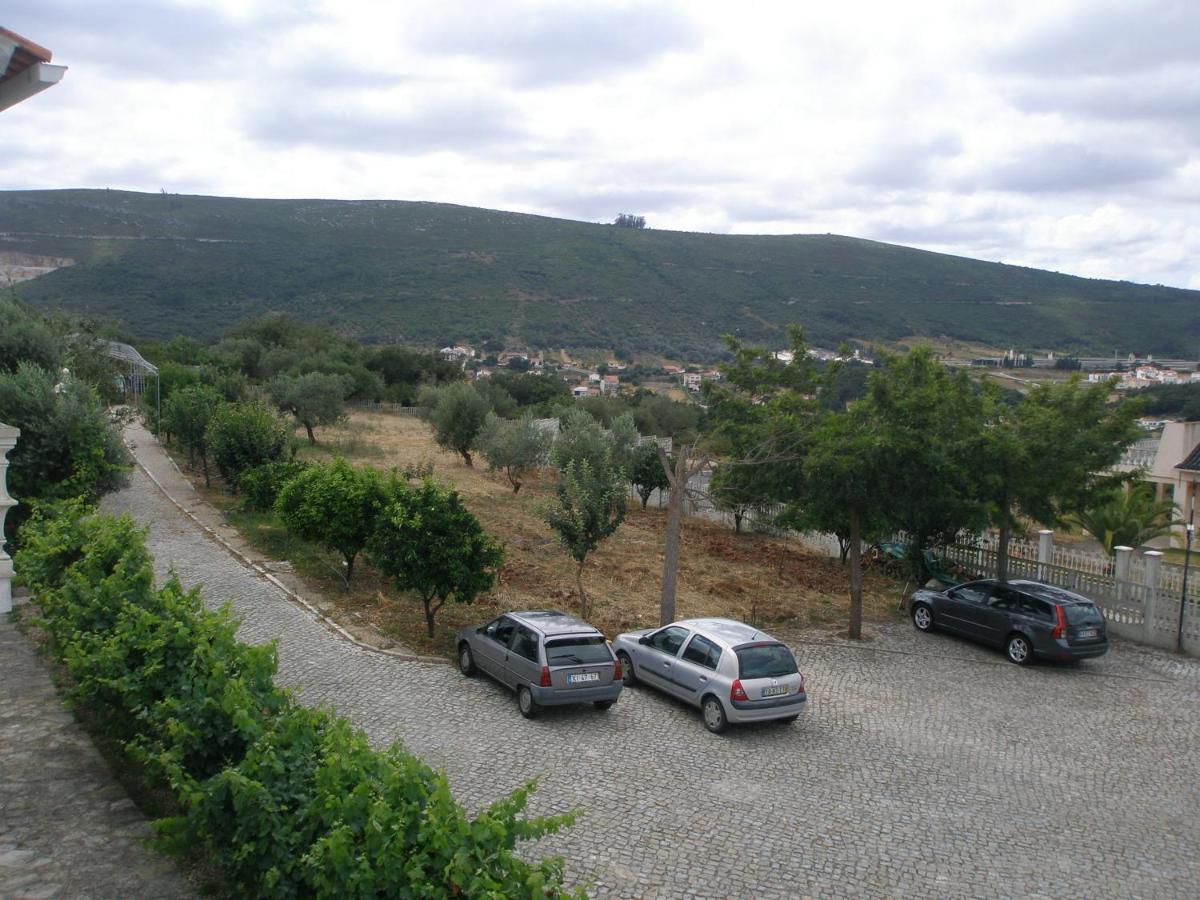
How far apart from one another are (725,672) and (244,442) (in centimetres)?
1834

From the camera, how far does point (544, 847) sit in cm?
784

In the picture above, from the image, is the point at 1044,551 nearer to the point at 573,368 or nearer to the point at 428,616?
the point at 428,616

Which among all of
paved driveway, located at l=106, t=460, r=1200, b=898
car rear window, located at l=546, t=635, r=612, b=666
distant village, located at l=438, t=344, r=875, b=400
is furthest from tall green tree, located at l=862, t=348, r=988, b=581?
distant village, located at l=438, t=344, r=875, b=400

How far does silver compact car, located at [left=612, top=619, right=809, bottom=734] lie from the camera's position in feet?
36.9

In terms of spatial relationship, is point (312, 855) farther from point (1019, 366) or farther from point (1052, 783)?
point (1019, 366)

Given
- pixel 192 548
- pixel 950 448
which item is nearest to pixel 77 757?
pixel 192 548

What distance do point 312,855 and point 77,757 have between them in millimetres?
4483

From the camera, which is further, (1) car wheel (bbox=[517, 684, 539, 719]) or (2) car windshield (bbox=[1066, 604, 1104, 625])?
(2) car windshield (bbox=[1066, 604, 1104, 625])

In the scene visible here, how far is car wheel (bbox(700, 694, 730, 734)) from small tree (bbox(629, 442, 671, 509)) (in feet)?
61.6

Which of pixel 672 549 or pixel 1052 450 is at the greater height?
pixel 1052 450

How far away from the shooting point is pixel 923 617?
17.5 m

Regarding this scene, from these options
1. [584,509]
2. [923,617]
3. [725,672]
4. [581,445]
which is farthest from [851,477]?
[581,445]

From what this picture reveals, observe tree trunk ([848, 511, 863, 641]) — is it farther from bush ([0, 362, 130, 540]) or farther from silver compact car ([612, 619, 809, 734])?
bush ([0, 362, 130, 540])

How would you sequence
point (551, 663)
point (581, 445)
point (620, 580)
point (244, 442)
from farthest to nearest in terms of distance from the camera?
point (244, 442)
point (581, 445)
point (620, 580)
point (551, 663)
